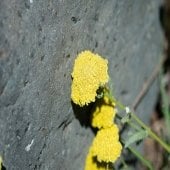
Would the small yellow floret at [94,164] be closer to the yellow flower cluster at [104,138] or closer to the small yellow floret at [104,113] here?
the yellow flower cluster at [104,138]

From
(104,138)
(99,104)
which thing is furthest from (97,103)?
(104,138)

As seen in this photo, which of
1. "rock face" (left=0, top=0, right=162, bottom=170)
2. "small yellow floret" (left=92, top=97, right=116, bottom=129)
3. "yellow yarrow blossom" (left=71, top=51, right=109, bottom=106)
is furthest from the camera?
"small yellow floret" (left=92, top=97, right=116, bottom=129)

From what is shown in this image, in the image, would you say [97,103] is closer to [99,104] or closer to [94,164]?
[99,104]

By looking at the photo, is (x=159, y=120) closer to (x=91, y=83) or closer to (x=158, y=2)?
(x=158, y=2)

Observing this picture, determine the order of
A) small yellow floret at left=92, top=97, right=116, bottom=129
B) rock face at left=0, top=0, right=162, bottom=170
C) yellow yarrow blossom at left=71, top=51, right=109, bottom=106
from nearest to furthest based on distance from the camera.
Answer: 1. rock face at left=0, top=0, right=162, bottom=170
2. yellow yarrow blossom at left=71, top=51, right=109, bottom=106
3. small yellow floret at left=92, top=97, right=116, bottom=129

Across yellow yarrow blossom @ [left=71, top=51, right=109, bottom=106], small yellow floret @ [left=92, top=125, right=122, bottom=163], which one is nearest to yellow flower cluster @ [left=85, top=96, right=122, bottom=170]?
small yellow floret @ [left=92, top=125, right=122, bottom=163]

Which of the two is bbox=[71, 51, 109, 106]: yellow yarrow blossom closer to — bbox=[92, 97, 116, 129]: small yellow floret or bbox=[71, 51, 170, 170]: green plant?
bbox=[71, 51, 170, 170]: green plant

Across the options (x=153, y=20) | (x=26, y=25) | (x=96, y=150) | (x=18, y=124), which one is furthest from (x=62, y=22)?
(x=153, y=20)
